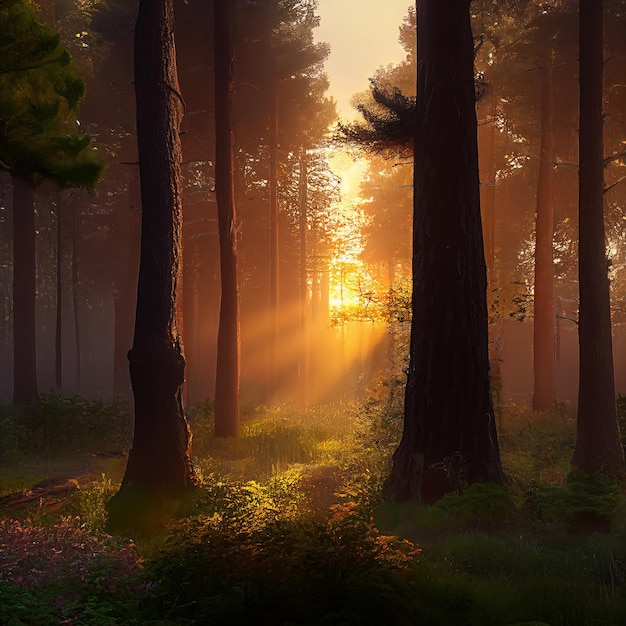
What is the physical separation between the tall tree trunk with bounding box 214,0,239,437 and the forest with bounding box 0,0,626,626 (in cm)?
6

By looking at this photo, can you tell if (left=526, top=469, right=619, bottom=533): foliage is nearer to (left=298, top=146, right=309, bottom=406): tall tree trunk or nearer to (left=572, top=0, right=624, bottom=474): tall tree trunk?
(left=572, top=0, right=624, bottom=474): tall tree trunk

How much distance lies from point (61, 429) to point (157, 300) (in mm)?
7688

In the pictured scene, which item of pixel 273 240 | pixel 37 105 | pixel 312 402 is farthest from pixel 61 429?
pixel 312 402

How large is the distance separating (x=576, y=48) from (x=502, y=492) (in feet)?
53.4

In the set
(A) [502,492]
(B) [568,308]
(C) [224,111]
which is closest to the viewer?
(A) [502,492]

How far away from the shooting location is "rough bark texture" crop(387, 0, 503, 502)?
32.0 feet

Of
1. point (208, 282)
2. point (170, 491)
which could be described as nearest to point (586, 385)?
point (170, 491)

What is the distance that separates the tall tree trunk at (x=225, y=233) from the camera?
17.6 m

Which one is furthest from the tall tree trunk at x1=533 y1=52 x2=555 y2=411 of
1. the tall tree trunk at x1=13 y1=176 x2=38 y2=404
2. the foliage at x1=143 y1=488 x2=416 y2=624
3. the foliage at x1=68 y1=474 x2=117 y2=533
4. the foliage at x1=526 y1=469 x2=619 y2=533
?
the foliage at x1=143 y1=488 x2=416 y2=624

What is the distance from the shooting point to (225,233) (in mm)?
17703

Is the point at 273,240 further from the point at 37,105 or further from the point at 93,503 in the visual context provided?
the point at 93,503

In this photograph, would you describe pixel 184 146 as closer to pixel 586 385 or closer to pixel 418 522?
pixel 586 385

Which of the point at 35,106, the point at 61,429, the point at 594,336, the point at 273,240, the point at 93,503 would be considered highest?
the point at 273,240

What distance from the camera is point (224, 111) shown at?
17.8 metres
